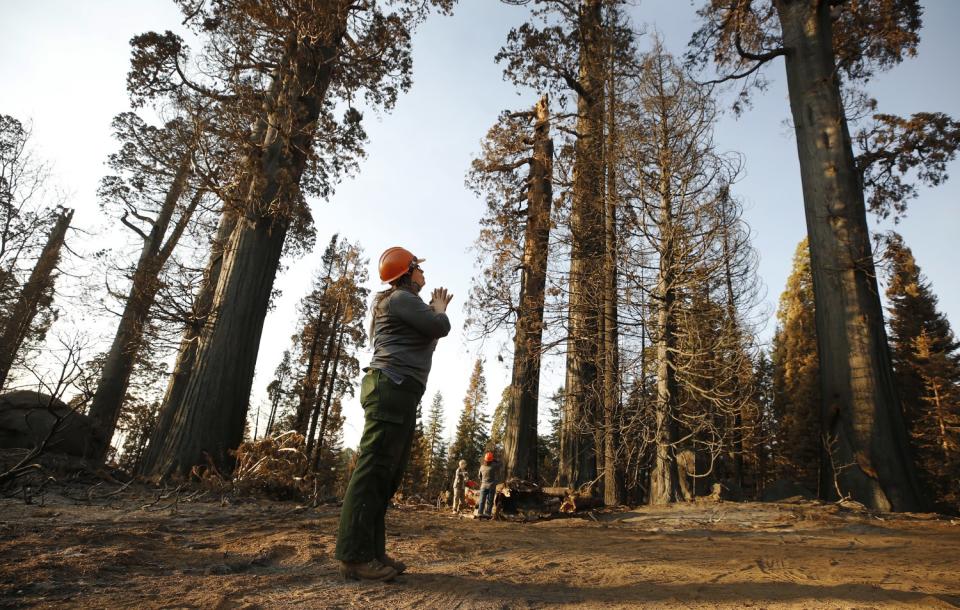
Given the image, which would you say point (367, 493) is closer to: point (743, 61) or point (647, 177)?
point (647, 177)

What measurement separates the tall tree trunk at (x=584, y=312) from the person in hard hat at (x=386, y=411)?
5.93 meters

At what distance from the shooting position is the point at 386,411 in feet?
9.70

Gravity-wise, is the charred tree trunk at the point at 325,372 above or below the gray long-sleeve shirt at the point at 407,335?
above

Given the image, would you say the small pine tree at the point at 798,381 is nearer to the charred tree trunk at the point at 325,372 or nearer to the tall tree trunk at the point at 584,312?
the tall tree trunk at the point at 584,312

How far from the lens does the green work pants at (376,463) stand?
110 inches

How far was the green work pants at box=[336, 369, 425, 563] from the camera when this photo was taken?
2.80 m

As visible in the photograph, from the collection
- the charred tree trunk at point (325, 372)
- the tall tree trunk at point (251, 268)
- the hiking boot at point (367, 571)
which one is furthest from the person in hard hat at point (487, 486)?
the charred tree trunk at point (325, 372)

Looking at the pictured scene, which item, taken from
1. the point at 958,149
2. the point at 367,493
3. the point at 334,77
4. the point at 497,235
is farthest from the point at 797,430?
the point at 367,493

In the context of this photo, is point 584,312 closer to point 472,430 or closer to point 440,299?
point 440,299

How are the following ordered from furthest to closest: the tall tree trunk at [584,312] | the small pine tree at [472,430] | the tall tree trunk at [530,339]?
the small pine tree at [472,430] < the tall tree trunk at [530,339] < the tall tree trunk at [584,312]

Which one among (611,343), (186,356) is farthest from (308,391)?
(611,343)

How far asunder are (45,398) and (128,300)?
3.36 m

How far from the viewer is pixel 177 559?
308 cm

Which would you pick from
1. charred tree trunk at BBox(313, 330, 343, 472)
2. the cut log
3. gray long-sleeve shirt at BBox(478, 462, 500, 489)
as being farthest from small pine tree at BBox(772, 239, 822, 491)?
charred tree trunk at BBox(313, 330, 343, 472)
